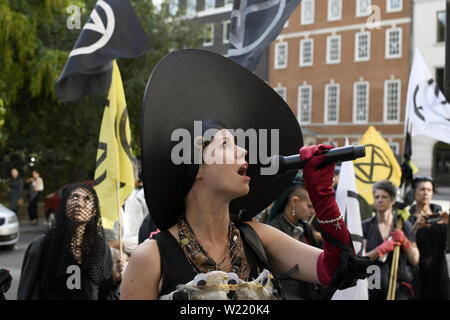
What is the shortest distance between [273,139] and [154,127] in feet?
1.77

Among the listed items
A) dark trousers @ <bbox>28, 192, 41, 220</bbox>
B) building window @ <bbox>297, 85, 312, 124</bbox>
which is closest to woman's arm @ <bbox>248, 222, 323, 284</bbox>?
dark trousers @ <bbox>28, 192, 41, 220</bbox>

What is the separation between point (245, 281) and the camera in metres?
1.86

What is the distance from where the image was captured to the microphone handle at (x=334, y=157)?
1.63 metres

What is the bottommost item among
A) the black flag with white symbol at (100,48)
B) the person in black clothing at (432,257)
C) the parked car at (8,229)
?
the parked car at (8,229)

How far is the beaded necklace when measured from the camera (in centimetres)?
185

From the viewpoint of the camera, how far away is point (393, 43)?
3209cm

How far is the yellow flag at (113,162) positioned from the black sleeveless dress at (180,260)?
3003 mm

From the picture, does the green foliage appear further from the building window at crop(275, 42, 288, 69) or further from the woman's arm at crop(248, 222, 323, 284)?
the building window at crop(275, 42, 288, 69)

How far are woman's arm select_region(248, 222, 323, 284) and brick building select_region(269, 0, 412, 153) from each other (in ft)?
100

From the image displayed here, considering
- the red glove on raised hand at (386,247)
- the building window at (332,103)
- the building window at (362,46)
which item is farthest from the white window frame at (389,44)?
the red glove on raised hand at (386,247)

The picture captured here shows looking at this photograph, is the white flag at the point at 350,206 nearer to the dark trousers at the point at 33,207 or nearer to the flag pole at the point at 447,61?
the flag pole at the point at 447,61

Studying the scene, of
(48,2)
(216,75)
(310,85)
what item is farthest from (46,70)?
(310,85)
